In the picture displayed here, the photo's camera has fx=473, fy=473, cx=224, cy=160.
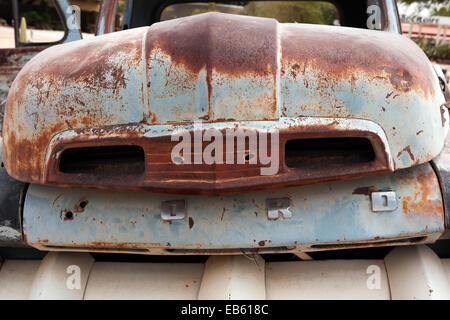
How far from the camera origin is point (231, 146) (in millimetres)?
1380

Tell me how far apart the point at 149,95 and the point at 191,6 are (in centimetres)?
229

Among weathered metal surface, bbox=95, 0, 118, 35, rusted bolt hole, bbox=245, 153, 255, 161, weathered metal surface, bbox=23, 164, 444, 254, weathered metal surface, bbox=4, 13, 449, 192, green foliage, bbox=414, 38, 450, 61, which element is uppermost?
green foliage, bbox=414, 38, 450, 61

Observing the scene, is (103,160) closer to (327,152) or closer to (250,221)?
(250,221)

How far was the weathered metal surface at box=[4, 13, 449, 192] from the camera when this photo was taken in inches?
55.1

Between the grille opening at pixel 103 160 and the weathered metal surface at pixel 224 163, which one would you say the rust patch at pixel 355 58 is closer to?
the weathered metal surface at pixel 224 163

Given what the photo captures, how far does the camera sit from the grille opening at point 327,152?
1.55 metres

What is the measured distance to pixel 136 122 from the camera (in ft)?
4.73


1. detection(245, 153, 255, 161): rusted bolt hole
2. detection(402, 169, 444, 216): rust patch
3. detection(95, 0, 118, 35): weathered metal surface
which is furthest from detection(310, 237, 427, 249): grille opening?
detection(95, 0, 118, 35): weathered metal surface

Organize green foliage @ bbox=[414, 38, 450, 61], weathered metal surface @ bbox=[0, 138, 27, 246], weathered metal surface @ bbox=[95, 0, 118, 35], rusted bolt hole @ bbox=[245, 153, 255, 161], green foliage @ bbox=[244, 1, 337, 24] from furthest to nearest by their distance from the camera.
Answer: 1. green foliage @ bbox=[414, 38, 450, 61]
2. green foliage @ bbox=[244, 1, 337, 24]
3. weathered metal surface @ bbox=[95, 0, 118, 35]
4. weathered metal surface @ bbox=[0, 138, 27, 246]
5. rusted bolt hole @ bbox=[245, 153, 255, 161]

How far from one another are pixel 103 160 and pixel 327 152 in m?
0.78

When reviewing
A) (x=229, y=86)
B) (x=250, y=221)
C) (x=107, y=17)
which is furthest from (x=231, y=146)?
(x=107, y=17)

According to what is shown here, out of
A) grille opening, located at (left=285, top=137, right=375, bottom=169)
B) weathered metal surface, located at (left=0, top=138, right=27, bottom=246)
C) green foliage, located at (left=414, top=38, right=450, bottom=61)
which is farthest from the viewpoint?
green foliage, located at (left=414, top=38, right=450, bottom=61)

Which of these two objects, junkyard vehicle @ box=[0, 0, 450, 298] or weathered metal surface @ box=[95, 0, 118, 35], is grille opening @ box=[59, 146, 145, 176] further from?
weathered metal surface @ box=[95, 0, 118, 35]

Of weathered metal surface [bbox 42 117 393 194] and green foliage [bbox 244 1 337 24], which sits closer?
weathered metal surface [bbox 42 117 393 194]
